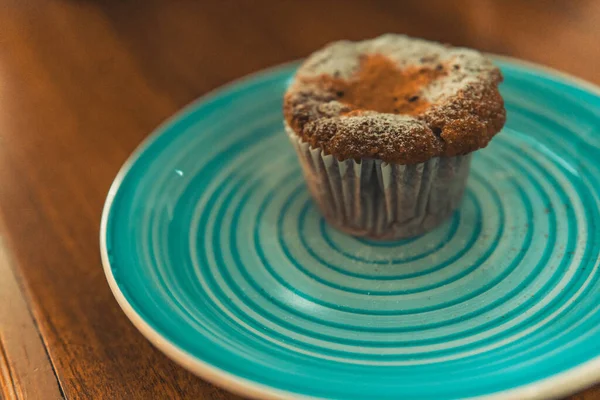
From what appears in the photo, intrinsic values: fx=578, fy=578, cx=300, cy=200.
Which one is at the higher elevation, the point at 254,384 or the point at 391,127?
the point at 391,127

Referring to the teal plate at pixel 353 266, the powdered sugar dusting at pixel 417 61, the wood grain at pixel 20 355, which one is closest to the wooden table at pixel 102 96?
the wood grain at pixel 20 355

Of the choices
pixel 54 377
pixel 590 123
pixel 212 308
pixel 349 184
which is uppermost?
pixel 590 123

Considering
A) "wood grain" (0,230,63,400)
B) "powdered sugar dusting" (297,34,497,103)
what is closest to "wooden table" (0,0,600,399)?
"wood grain" (0,230,63,400)

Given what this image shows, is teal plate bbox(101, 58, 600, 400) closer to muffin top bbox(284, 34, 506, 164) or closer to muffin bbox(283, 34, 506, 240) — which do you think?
muffin bbox(283, 34, 506, 240)

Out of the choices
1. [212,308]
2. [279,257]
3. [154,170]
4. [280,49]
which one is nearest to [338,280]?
[279,257]

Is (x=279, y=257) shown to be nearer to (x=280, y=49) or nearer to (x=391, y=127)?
(x=391, y=127)

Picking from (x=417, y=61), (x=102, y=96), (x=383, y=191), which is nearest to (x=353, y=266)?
(x=383, y=191)

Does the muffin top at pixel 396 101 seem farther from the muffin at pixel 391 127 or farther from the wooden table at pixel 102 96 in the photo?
the wooden table at pixel 102 96

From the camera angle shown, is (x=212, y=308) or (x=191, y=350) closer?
(x=191, y=350)
